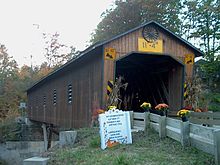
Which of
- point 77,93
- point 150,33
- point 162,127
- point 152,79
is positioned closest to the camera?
point 162,127

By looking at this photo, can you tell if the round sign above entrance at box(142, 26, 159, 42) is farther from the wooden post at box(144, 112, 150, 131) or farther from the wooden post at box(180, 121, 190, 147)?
the wooden post at box(180, 121, 190, 147)

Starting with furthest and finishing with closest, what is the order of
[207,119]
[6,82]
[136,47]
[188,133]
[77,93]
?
[6,82], [77,93], [136,47], [207,119], [188,133]

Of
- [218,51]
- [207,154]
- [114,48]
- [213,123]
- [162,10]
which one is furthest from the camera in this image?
[162,10]

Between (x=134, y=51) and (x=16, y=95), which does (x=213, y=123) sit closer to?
(x=134, y=51)

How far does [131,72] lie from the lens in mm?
15594

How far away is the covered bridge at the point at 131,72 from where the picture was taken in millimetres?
10158

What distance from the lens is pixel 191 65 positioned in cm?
1138

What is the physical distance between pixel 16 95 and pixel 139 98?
21666mm

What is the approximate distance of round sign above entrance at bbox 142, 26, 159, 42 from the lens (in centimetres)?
1058

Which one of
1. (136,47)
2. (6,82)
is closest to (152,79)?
(136,47)

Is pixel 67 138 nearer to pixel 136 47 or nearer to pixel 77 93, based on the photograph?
pixel 136 47

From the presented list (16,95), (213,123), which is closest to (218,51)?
(213,123)

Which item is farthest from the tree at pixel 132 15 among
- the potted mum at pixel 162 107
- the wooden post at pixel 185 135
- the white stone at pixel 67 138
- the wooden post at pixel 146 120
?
the wooden post at pixel 185 135

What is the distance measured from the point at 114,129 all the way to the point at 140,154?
53.8 inches
